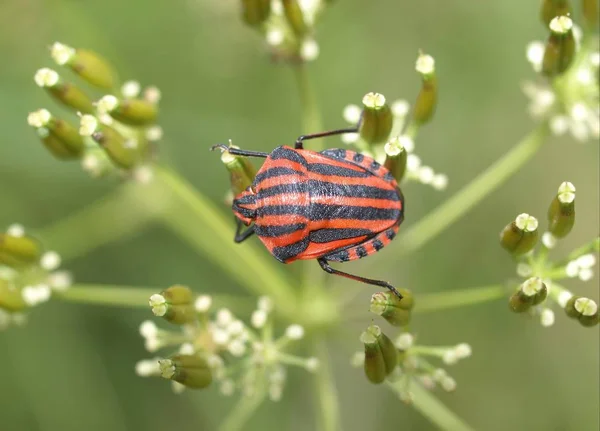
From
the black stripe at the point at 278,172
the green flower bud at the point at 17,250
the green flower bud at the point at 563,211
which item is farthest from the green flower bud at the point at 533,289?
the green flower bud at the point at 17,250

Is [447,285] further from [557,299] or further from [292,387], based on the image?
[557,299]

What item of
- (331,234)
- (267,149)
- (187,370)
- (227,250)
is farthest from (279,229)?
(267,149)

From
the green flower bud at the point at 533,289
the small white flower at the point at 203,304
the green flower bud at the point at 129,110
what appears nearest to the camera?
the green flower bud at the point at 533,289

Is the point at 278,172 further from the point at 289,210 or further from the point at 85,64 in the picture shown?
the point at 85,64

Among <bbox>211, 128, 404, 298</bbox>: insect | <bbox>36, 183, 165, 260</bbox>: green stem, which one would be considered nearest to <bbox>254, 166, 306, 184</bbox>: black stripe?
<bbox>211, 128, 404, 298</bbox>: insect

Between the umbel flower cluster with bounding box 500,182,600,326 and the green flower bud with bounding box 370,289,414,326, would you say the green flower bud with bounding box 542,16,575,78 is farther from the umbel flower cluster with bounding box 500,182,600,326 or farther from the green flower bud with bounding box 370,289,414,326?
the green flower bud with bounding box 370,289,414,326

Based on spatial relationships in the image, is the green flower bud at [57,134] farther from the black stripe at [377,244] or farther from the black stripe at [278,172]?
the black stripe at [377,244]

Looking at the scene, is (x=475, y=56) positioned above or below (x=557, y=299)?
above

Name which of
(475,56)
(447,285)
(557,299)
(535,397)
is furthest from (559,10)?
(535,397)
